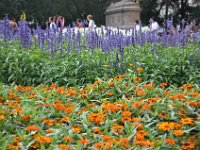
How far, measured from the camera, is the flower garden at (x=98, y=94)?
2.87 meters

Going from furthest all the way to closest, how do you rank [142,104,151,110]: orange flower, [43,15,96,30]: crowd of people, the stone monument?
the stone monument, [43,15,96,30]: crowd of people, [142,104,151,110]: orange flower

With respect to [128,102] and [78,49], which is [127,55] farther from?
[128,102]

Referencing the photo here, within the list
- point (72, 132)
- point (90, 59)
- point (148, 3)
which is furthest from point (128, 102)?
point (148, 3)

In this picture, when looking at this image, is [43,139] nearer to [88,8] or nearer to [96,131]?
[96,131]

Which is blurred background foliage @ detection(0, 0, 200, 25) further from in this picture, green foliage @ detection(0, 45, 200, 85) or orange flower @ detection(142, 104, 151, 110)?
orange flower @ detection(142, 104, 151, 110)

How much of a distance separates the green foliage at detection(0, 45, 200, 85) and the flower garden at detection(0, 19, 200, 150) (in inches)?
0.6

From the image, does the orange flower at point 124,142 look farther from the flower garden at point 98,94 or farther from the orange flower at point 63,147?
the orange flower at point 63,147

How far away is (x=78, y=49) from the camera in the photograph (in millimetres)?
6969

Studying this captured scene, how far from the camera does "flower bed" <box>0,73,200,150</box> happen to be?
2757 mm

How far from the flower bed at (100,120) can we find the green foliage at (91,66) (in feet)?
5.52

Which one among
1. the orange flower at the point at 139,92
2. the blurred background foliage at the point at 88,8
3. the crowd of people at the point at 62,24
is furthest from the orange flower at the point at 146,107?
the blurred background foliage at the point at 88,8

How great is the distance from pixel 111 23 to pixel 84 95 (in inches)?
716

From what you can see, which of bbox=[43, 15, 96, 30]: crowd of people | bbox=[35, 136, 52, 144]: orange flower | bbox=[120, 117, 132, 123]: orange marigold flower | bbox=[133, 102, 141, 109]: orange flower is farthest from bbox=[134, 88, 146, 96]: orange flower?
bbox=[43, 15, 96, 30]: crowd of people

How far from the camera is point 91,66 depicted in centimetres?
600
